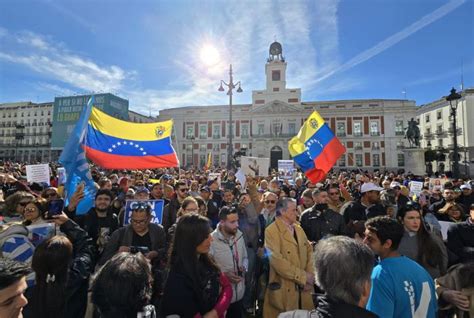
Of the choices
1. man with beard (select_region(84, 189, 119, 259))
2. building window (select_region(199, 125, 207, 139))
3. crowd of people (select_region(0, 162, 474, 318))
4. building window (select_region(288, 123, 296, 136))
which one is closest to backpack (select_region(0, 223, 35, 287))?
crowd of people (select_region(0, 162, 474, 318))

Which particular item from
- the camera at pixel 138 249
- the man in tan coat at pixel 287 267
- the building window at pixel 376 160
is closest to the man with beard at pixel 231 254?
the man in tan coat at pixel 287 267

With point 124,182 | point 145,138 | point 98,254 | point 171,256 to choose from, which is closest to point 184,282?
point 171,256

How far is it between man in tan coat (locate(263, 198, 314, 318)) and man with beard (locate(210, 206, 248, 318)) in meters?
0.34

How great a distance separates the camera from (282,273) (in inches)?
121

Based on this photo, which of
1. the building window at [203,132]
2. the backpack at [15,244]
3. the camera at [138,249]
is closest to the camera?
the backpack at [15,244]

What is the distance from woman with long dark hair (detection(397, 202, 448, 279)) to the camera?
3049 millimetres

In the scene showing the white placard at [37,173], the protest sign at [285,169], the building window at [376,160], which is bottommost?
the white placard at [37,173]

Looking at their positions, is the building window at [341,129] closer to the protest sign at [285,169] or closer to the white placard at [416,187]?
the protest sign at [285,169]

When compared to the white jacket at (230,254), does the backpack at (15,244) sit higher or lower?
higher

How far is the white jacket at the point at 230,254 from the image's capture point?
305 centimetres

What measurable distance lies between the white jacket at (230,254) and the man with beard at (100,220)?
62.3 inches

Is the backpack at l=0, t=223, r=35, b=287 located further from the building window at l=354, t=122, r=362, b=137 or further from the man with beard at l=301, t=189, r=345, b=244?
the building window at l=354, t=122, r=362, b=137

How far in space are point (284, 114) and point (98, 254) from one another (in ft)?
157

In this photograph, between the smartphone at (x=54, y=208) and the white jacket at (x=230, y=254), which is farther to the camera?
the white jacket at (x=230, y=254)
